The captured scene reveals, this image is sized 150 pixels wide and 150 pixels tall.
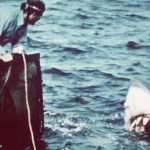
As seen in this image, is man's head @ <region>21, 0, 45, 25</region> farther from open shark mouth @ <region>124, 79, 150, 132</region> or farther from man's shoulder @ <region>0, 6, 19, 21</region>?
open shark mouth @ <region>124, 79, 150, 132</region>

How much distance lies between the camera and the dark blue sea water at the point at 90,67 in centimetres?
831

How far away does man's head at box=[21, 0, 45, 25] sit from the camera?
259 inches

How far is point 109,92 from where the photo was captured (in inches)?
417

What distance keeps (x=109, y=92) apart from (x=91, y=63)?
1.91m

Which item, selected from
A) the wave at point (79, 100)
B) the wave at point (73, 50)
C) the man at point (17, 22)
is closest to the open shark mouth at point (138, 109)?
the wave at point (79, 100)

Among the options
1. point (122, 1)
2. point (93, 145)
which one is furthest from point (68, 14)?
point (93, 145)

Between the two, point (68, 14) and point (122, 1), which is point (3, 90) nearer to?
point (68, 14)

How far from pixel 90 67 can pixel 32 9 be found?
18.2ft

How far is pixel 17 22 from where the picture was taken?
21.5 ft

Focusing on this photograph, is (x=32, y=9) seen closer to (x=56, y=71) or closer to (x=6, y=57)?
(x=6, y=57)

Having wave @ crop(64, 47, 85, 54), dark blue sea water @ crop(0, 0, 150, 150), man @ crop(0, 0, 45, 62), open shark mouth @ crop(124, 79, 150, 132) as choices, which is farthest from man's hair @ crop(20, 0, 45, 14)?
wave @ crop(64, 47, 85, 54)

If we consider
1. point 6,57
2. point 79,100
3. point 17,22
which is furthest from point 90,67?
point 6,57

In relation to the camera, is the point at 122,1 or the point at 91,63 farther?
the point at 122,1

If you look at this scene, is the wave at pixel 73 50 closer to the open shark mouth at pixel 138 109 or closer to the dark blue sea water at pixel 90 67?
the dark blue sea water at pixel 90 67
